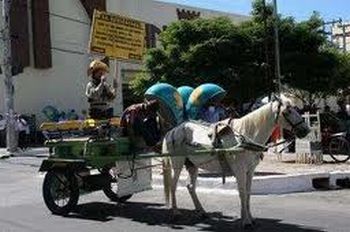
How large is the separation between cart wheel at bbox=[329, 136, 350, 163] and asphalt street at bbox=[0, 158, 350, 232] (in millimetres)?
4969

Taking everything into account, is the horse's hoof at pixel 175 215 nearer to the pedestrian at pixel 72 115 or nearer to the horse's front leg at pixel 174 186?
the horse's front leg at pixel 174 186

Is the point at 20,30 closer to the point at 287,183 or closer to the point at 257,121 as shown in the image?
the point at 287,183

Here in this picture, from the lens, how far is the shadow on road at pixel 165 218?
10.5 metres

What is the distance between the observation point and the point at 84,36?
138ft

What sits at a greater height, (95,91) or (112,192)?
(95,91)

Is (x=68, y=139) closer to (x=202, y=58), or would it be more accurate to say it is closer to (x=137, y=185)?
(x=137, y=185)

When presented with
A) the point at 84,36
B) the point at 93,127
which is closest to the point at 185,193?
the point at 93,127

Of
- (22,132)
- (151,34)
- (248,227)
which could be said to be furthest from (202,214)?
(151,34)

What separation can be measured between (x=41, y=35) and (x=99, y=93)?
1071 inches

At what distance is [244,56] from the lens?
26797 millimetres

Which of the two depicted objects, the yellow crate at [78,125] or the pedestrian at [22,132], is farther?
the pedestrian at [22,132]

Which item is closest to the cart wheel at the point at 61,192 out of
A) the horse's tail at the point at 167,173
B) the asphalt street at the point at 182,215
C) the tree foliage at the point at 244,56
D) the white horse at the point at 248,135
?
the asphalt street at the point at 182,215

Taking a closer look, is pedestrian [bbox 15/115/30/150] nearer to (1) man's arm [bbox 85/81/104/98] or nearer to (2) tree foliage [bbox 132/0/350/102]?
(2) tree foliage [bbox 132/0/350/102]

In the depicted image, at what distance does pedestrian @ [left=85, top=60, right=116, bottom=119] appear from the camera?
1238 centimetres
